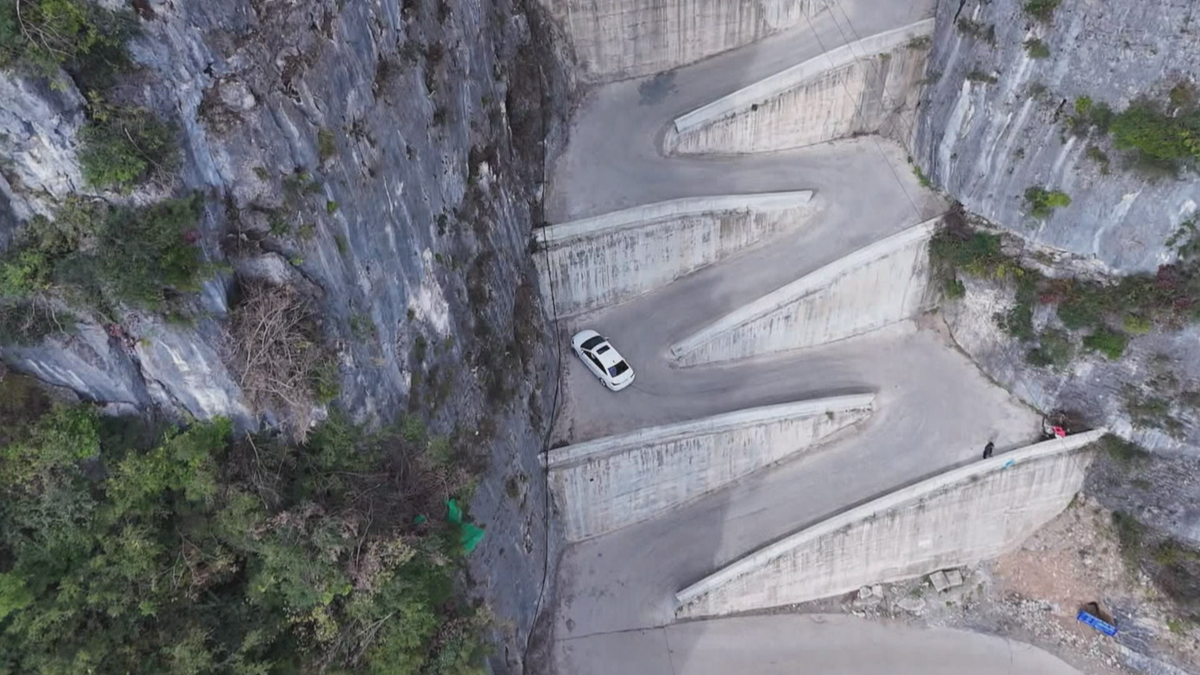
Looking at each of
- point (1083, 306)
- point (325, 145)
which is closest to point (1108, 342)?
point (1083, 306)

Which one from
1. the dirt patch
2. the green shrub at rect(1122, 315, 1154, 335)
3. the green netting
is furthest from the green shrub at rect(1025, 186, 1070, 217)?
the green netting

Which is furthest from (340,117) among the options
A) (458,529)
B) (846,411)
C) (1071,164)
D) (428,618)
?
(1071,164)

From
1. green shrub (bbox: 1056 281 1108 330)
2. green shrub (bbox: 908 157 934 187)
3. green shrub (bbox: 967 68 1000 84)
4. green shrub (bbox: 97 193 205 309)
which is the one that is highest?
green shrub (bbox: 97 193 205 309)

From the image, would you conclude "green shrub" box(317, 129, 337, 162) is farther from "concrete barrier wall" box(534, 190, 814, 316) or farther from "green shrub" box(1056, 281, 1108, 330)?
"green shrub" box(1056, 281, 1108, 330)

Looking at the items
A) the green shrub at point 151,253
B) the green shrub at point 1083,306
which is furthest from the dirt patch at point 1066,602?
the green shrub at point 151,253

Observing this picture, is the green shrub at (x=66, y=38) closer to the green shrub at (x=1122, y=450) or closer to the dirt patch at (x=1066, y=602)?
the dirt patch at (x=1066, y=602)

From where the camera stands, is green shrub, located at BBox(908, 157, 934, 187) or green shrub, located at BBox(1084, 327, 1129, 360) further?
green shrub, located at BBox(908, 157, 934, 187)
